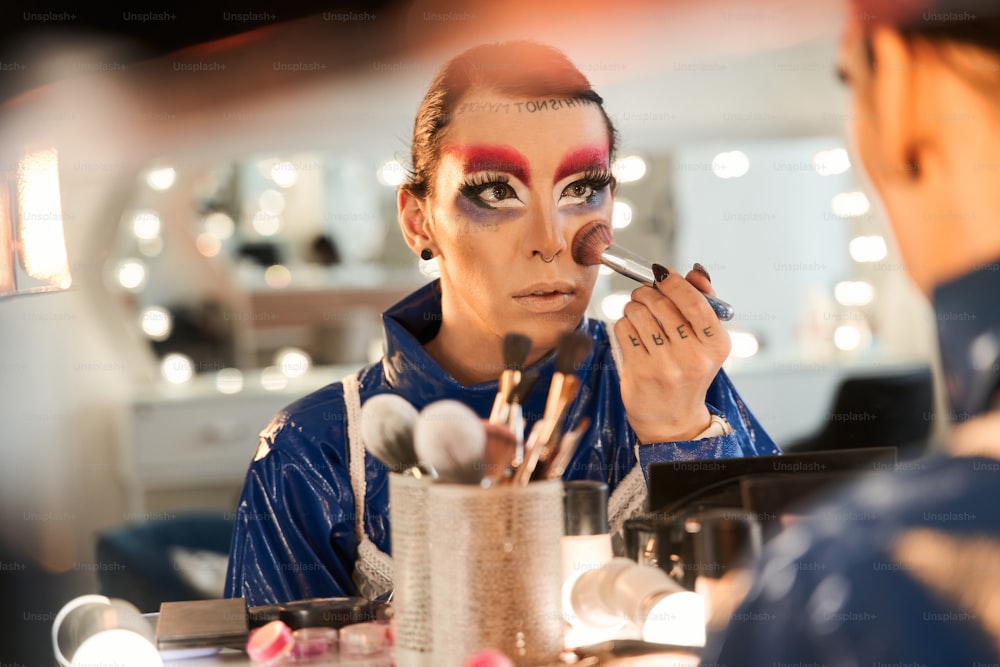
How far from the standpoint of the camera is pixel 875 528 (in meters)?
0.29

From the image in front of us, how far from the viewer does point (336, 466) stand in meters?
0.91

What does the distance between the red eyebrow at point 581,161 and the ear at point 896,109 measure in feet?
1.39

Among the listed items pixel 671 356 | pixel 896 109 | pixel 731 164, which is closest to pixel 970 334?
pixel 896 109

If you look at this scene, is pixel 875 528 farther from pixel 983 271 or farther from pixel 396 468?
pixel 396 468

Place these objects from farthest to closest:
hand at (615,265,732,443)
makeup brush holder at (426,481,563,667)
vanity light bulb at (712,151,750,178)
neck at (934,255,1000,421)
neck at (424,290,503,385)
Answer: vanity light bulb at (712,151,750,178), neck at (424,290,503,385), hand at (615,265,732,443), makeup brush holder at (426,481,563,667), neck at (934,255,1000,421)

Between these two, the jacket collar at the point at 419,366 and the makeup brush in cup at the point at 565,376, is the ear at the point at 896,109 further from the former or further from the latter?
the jacket collar at the point at 419,366

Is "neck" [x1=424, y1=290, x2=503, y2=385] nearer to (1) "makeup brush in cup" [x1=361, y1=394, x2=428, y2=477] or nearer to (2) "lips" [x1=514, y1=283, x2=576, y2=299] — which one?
(2) "lips" [x1=514, y1=283, x2=576, y2=299]

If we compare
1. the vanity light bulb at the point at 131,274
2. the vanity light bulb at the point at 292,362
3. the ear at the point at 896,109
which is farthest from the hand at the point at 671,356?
the vanity light bulb at the point at 131,274

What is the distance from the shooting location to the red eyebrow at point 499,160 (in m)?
0.91

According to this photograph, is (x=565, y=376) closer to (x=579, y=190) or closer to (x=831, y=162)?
(x=579, y=190)

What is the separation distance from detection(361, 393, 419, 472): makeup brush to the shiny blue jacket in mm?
251

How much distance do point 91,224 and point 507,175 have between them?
4.96 feet

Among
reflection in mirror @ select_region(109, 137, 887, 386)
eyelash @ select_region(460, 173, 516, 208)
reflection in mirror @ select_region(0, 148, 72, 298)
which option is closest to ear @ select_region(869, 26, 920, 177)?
eyelash @ select_region(460, 173, 516, 208)

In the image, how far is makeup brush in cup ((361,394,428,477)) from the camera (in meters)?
0.64
